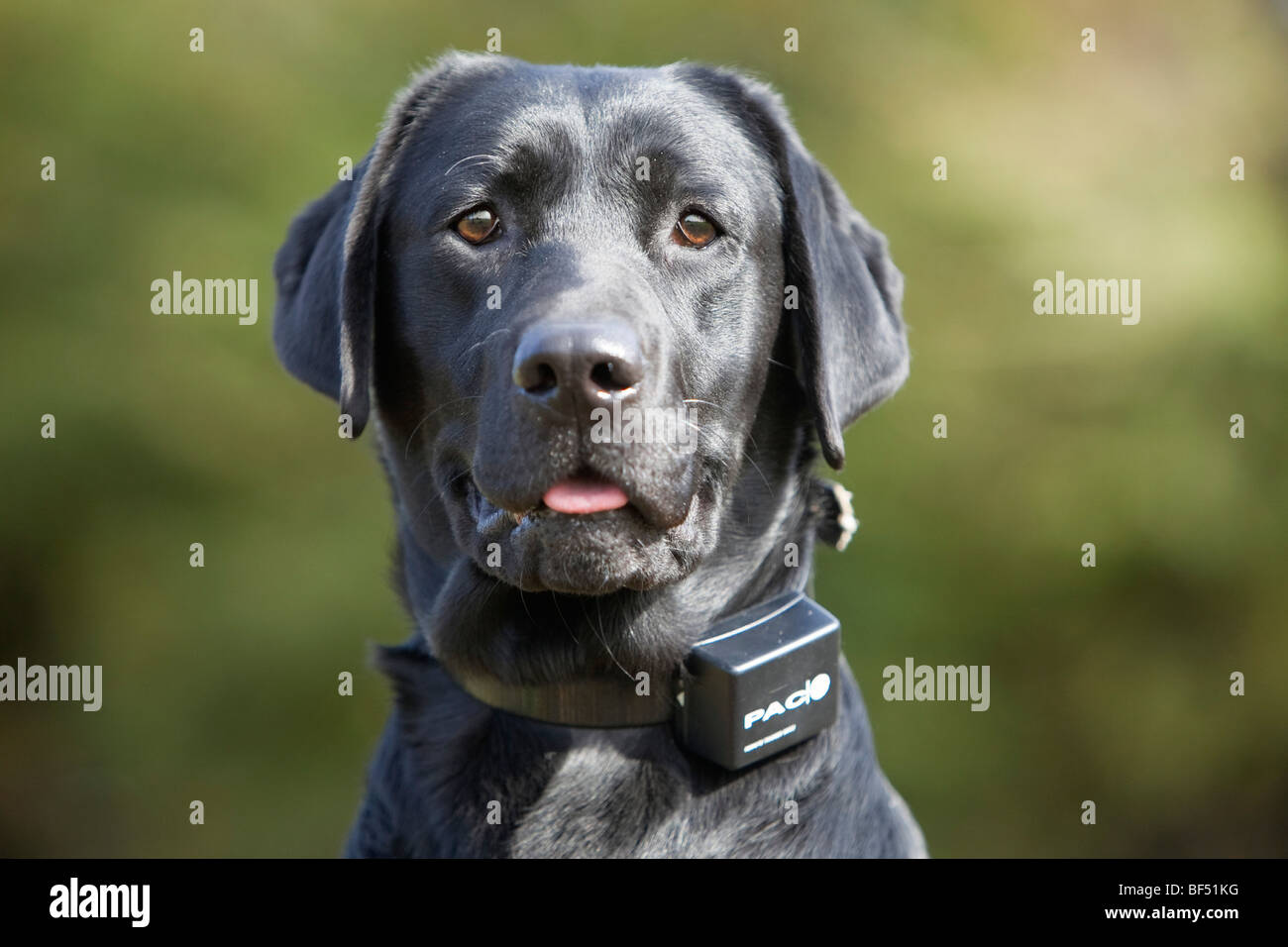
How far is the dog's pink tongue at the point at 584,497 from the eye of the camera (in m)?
2.53

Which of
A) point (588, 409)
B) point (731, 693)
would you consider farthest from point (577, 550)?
point (731, 693)

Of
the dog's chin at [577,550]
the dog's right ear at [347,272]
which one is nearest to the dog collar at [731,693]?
the dog's chin at [577,550]

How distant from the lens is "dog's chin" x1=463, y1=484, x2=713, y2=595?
8.33 feet

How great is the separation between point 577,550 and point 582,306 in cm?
49

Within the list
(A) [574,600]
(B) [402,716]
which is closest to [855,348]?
(A) [574,600]

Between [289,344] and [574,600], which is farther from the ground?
[289,344]

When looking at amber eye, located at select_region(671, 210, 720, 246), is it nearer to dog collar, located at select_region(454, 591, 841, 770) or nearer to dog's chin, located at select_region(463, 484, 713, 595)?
dog's chin, located at select_region(463, 484, 713, 595)

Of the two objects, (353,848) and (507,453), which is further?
(353,848)

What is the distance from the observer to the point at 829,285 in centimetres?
295

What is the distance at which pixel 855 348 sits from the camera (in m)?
2.96

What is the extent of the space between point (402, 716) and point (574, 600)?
1.63 feet

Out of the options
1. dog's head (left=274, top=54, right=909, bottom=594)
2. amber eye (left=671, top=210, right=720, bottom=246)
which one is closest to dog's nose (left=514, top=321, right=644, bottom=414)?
dog's head (left=274, top=54, right=909, bottom=594)

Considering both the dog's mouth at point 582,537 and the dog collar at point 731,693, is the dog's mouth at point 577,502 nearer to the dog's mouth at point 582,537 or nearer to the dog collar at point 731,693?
the dog's mouth at point 582,537
